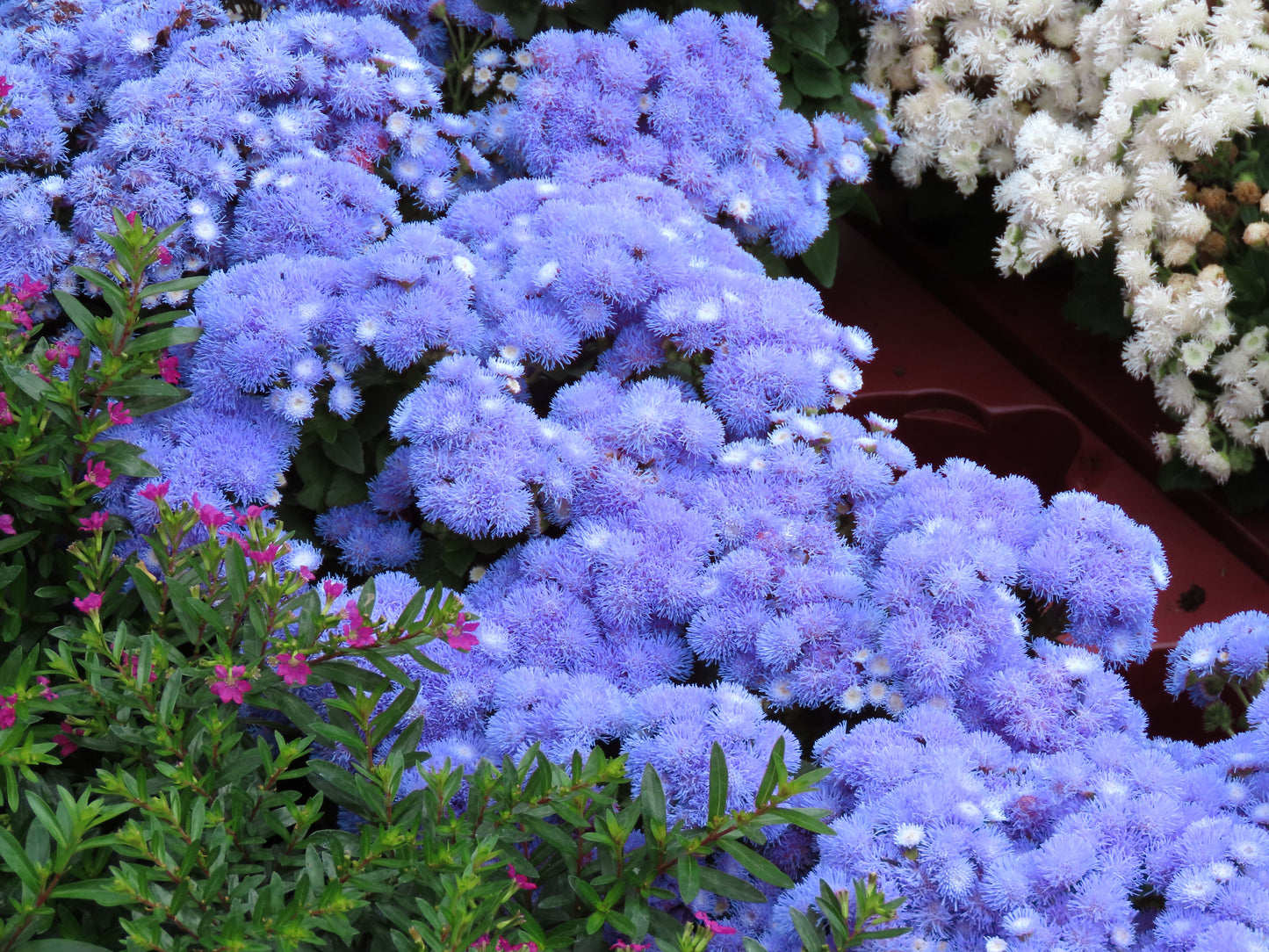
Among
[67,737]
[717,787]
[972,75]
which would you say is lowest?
[67,737]

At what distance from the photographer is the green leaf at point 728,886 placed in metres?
1.29

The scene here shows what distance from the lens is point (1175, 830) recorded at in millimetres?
1429

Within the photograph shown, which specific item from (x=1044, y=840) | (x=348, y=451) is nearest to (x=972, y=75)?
(x=348, y=451)

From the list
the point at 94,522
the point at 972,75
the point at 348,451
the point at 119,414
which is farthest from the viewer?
the point at 972,75

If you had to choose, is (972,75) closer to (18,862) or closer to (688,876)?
(688,876)

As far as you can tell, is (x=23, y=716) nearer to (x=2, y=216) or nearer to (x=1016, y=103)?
(x=2, y=216)

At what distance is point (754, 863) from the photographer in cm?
128

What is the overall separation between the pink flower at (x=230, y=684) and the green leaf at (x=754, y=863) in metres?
0.55

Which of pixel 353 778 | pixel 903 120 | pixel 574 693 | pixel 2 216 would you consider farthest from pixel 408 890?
pixel 903 120

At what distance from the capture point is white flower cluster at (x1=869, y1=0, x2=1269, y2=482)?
2.57 m

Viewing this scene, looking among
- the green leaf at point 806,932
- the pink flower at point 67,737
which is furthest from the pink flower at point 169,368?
the green leaf at point 806,932

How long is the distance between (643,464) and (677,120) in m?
0.87

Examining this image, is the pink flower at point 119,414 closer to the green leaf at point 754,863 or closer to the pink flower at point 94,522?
the pink flower at point 94,522

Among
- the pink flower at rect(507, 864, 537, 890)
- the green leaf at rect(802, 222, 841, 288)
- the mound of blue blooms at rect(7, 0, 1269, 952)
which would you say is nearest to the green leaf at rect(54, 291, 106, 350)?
the mound of blue blooms at rect(7, 0, 1269, 952)
